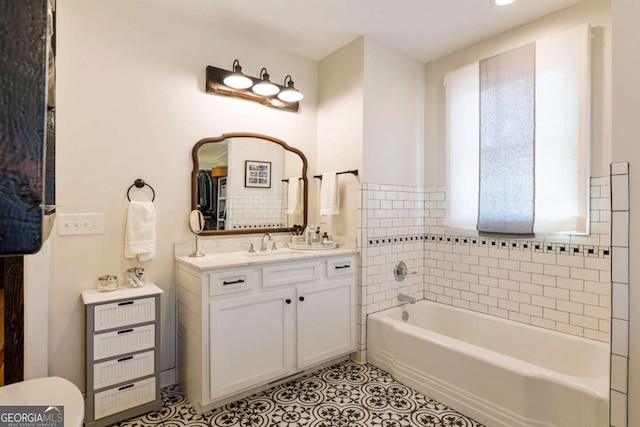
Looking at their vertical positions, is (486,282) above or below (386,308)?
above

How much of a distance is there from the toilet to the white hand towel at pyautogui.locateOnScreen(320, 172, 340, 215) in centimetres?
200

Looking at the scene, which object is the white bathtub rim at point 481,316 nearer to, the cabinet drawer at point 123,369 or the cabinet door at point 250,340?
the cabinet door at point 250,340

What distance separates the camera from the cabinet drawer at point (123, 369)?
1930 millimetres

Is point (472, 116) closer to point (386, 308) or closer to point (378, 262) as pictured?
point (378, 262)

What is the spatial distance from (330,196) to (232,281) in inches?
44.7

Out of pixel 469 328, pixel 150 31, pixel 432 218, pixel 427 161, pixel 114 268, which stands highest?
pixel 150 31

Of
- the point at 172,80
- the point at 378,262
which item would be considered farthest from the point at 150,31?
the point at 378,262

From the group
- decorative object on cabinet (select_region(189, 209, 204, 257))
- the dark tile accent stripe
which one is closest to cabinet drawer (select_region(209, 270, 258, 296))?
decorative object on cabinet (select_region(189, 209, 204, 257))

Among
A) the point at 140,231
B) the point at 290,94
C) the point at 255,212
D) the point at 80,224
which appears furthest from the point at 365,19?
the point at 80,224

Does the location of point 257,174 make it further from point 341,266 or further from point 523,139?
point 523,139

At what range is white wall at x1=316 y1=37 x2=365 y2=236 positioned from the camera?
2.83 meters

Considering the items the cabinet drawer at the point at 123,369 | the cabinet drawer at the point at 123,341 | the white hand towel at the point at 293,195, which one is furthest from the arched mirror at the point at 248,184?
the cabinet drawer at the point at 123,369

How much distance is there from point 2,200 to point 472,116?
309 cm

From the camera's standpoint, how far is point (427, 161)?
327 cm
